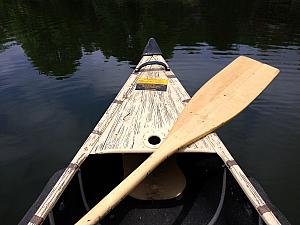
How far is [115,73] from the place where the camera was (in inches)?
427

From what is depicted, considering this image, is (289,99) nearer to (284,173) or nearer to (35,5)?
(284,173)

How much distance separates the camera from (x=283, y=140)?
648 cm

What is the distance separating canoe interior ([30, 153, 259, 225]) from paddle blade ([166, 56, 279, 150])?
1.73ft

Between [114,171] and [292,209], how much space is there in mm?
2935

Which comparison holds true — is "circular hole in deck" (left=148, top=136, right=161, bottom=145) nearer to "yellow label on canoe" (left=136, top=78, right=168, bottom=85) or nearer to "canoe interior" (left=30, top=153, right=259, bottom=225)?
"canoe interior" (left=30, top=153, right=259, bottom=225)

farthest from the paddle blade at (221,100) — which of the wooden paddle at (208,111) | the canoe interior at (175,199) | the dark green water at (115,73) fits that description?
the dark green water at (115,73)

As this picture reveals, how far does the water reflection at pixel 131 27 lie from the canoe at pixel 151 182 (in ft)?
24.2

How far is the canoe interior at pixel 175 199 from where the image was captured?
3.55 metres

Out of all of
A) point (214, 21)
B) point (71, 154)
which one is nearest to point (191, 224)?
point (71, 154)

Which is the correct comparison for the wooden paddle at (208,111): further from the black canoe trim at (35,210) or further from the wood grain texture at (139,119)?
the black canoe trim at (35,210)

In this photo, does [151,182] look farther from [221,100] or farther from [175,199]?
[221,100]

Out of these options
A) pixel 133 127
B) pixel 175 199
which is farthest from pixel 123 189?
pixel 133 127

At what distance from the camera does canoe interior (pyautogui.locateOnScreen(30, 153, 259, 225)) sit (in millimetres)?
3547

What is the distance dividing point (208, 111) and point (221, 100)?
340 mm
